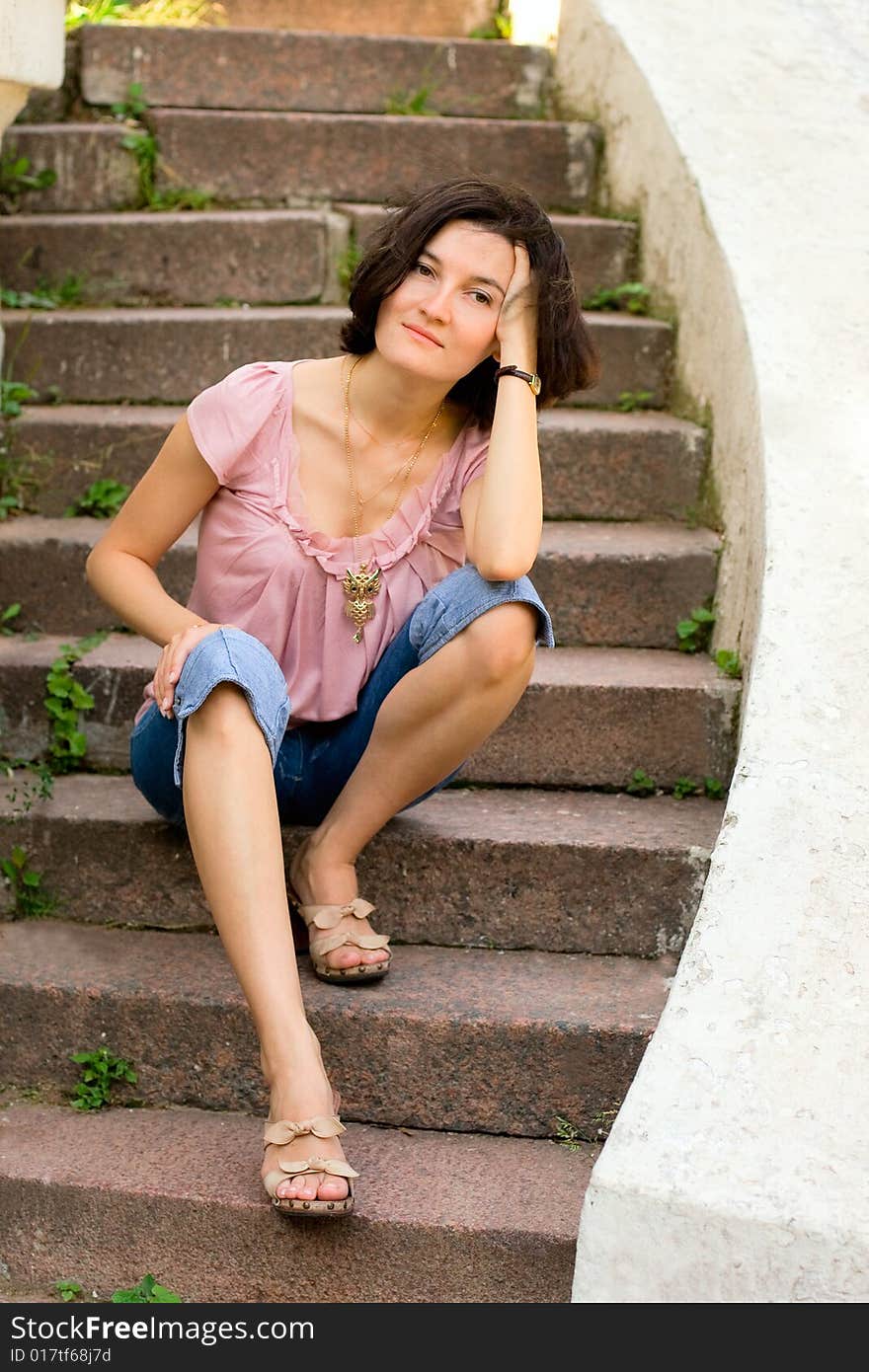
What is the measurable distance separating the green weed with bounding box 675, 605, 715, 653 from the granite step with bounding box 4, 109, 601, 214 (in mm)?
1650

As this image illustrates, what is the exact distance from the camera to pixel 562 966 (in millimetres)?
2561

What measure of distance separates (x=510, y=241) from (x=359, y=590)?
2.02 feet

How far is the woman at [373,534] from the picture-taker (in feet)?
7.72

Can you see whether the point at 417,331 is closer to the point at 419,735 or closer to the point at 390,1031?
the point at 419,735

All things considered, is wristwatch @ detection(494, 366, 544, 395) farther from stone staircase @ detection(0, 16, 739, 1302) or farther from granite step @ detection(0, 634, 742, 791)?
granite step @ detection(0, 634, 742, 791)

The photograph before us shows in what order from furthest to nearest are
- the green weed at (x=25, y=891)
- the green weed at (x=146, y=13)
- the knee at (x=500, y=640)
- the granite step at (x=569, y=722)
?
the green weed at (x=146, y=13) → the granite step at (x=569, y=722) → the green weed at (x=25, y=891) → the knee at (x=500, y=640)

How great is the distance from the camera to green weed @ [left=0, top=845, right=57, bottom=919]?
271 cm

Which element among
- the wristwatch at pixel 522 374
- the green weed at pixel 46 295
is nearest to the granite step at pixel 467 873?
the wristwatch at pixel 522 374

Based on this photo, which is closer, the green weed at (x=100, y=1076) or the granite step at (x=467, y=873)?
the green weed at (x=100, y=1076)

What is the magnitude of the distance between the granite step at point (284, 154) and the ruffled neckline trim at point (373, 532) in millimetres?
1752

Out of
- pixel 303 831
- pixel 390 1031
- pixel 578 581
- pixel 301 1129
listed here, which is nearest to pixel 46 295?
pixel 578 581

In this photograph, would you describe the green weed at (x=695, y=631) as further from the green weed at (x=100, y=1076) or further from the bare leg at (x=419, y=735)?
the green weed at (x=100, y=1076)

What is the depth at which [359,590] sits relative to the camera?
250cm

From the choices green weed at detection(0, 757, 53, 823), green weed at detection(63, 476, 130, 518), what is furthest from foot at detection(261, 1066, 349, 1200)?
green weed at detection(63, 476, 130, 518)
